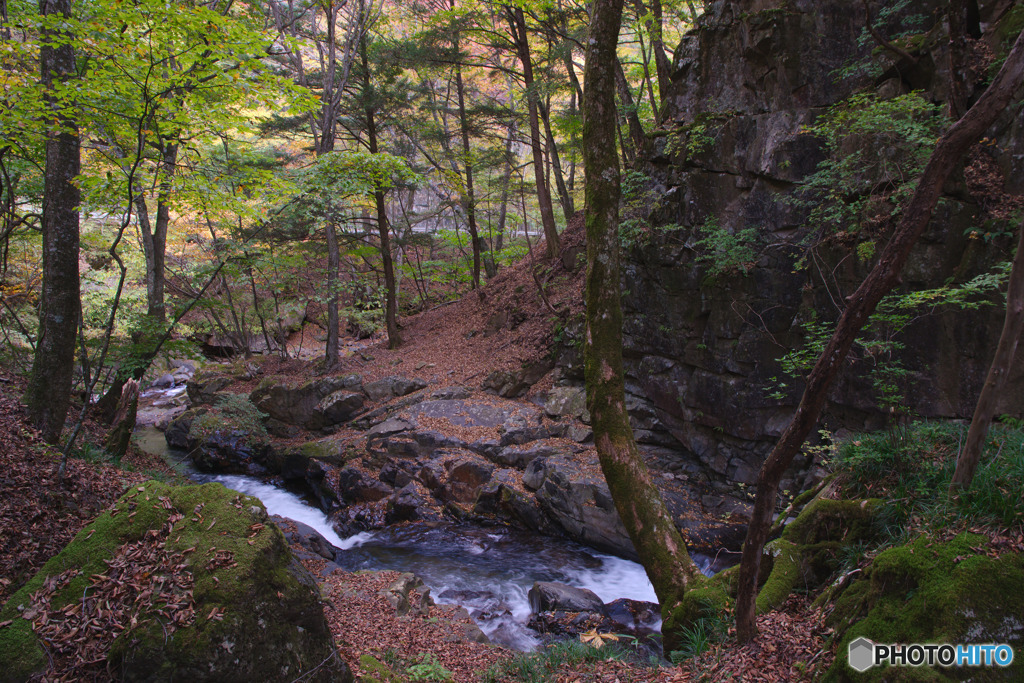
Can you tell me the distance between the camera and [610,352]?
14.4 ft

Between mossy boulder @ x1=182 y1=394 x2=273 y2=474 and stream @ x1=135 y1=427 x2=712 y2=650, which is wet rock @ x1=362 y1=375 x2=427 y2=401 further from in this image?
stream @ x1=135 y1=427 x2=712 y2=650

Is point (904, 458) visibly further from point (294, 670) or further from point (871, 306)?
point (294, 670)

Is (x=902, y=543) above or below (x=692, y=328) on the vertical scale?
below

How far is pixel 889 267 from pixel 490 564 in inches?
272

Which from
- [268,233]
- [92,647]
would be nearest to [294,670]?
[92,647]

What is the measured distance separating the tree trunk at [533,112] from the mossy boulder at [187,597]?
11.5 m

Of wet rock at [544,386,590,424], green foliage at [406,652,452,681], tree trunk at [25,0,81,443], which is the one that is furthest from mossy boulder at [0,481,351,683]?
wet rock at [544,386,590,424]

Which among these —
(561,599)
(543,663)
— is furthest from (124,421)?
(543,663)

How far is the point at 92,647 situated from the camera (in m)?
2.80

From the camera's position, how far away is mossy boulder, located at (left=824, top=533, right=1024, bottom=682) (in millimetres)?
2627

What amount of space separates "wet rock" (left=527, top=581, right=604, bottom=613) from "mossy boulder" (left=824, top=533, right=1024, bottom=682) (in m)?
3.66

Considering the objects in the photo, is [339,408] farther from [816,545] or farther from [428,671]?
[816,545]

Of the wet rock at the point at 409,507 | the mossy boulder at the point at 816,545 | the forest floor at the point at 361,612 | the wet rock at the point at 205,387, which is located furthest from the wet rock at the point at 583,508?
the wet rock at the point at 205,387

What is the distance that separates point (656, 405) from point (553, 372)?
2715 millimetres
